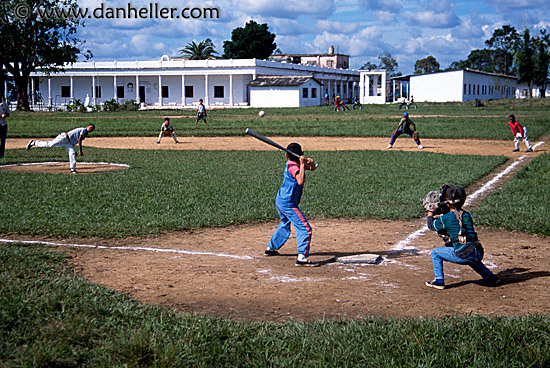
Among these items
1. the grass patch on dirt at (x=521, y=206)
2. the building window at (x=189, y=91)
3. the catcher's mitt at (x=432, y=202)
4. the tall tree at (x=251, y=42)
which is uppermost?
the tall tree at (x=251, y=42)

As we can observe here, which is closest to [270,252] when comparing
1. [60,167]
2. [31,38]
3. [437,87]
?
[60,167]

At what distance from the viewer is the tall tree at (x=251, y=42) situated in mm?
111188

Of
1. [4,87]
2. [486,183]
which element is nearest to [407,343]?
[486,183]

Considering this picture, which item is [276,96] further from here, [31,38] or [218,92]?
[31,38]

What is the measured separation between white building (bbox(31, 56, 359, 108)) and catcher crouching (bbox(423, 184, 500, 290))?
215 feet

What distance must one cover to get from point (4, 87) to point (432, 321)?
8360 centimetres

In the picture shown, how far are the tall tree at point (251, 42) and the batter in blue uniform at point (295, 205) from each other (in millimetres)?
105014

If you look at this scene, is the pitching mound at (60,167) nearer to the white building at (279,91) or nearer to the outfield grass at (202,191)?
the outfield grass at (202,191)

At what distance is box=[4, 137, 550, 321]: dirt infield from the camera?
20.5 feet

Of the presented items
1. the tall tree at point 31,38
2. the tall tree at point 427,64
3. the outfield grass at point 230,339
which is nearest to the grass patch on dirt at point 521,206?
the outfield grass at point 230,339

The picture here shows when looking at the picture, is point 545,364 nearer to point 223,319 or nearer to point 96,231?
point 223,319

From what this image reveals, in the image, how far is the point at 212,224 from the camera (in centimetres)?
1059

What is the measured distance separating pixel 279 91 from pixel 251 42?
42.9 meters

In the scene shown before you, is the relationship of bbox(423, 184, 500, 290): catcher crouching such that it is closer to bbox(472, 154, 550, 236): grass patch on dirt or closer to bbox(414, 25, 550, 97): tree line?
bbox(472, 154, 550, 236): grass patch on dirt
